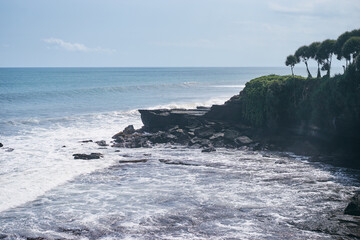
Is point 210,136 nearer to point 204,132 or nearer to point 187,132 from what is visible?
point 204,132

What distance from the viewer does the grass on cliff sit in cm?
3534

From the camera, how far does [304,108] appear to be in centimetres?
4053

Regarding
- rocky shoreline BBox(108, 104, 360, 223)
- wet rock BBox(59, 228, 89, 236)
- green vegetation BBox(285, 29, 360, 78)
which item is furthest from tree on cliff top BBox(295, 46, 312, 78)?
wet rock BBox(59, 228, 89, 236)

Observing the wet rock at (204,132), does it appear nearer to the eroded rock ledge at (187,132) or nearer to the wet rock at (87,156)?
the eroded rock ledge at (187,132)

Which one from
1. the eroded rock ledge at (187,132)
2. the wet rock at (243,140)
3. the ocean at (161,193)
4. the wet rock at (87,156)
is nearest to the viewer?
the ocean at (161,193)

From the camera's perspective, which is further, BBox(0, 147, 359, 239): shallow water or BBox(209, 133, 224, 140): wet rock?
BBox(209, 133, 224, 140): wet rock

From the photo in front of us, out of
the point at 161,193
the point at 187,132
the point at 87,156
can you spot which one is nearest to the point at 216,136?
the point at 187,132

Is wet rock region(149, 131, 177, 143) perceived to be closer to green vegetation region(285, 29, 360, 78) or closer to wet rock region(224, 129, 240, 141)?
wet rock region(224, 129, 240, 141)

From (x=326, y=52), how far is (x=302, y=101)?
7.11 m

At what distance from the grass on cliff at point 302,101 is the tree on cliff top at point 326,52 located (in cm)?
408

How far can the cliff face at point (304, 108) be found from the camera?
35.6 meters

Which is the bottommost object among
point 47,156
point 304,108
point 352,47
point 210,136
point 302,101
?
point 47,156

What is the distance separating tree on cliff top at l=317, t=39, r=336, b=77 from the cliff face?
4377mm

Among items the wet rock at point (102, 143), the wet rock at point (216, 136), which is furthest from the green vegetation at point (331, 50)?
the wet rock at point (102, 143)
